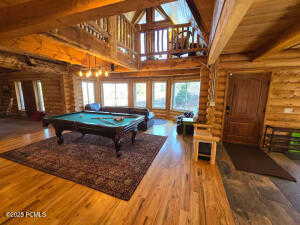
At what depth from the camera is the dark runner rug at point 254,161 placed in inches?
96.7

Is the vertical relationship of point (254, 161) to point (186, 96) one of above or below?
below

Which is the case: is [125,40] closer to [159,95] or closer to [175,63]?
[175,63]

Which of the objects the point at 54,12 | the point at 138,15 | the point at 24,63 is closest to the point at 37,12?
the point at 54,12

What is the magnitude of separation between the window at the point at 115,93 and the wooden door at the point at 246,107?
5465mm

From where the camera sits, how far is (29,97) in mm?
7090

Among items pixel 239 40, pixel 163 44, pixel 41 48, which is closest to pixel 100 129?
pixel 41 48

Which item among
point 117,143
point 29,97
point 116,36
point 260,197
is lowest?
point 260,197

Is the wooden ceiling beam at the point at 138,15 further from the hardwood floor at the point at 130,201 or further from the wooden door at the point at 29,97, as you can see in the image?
the hardwood floor at the point at 130,201

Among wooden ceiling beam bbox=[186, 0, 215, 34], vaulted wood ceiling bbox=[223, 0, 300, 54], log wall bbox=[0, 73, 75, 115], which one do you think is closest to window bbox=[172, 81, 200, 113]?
vaulted wood ceiling bbox=[223, 0, 300, 54]

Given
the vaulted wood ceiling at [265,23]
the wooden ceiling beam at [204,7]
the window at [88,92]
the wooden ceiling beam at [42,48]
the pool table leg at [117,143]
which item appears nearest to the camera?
the vaulted wood ceiling at [265,23]

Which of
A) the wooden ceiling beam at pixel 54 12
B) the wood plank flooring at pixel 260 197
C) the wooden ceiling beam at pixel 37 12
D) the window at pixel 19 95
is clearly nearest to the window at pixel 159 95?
the wood plank flooring at pixel 260 197

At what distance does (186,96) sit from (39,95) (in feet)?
26.8

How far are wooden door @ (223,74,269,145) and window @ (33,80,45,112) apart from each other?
9063 mm

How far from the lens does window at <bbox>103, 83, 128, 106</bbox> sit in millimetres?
7492
